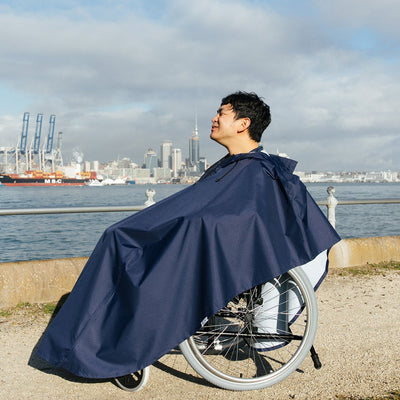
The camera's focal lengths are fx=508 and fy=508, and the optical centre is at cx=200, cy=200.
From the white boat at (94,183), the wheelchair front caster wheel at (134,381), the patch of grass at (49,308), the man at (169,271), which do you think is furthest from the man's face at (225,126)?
the white boat at (94,183)

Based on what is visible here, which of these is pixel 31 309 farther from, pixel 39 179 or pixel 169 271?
pixel 39 179

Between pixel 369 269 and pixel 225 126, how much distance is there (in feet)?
12.6

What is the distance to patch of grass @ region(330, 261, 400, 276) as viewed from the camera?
5.82 metres

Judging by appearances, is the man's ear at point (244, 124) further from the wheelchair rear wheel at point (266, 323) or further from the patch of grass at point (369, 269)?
the patch of grass at point (369, 269)

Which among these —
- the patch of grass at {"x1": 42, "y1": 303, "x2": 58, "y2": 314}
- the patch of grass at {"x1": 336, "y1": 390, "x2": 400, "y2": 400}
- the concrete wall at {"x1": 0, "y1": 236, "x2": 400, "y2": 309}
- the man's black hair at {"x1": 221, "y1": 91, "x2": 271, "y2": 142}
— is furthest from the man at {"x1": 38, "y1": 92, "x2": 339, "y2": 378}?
the concrete wall at {"x1": 0, "y1": 236, "x2": 400, "y2": 309}

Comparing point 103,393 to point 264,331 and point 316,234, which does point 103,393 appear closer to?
point 264,331

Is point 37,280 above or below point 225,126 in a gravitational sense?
below

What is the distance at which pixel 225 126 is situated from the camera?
2.91m

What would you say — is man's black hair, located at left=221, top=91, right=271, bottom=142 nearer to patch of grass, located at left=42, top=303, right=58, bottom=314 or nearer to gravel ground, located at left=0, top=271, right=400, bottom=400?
gravel ground, located at left=0, top=271, right=400, bottom=400

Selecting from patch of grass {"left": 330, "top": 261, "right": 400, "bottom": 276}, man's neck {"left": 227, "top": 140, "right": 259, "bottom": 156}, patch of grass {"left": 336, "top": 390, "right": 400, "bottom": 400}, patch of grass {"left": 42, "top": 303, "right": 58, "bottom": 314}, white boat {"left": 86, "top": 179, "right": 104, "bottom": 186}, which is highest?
man's neck {"left": 227, "top": 140, "right": 259, "bottom": 156}

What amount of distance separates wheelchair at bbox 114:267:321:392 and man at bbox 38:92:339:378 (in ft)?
0.76

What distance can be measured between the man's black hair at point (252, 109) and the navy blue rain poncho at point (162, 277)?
542mm

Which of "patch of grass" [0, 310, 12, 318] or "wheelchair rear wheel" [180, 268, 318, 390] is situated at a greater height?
"wheelchair rear wheel" [180, 268, 318, 390]

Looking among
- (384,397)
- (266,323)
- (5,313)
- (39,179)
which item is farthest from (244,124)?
(39,179)
